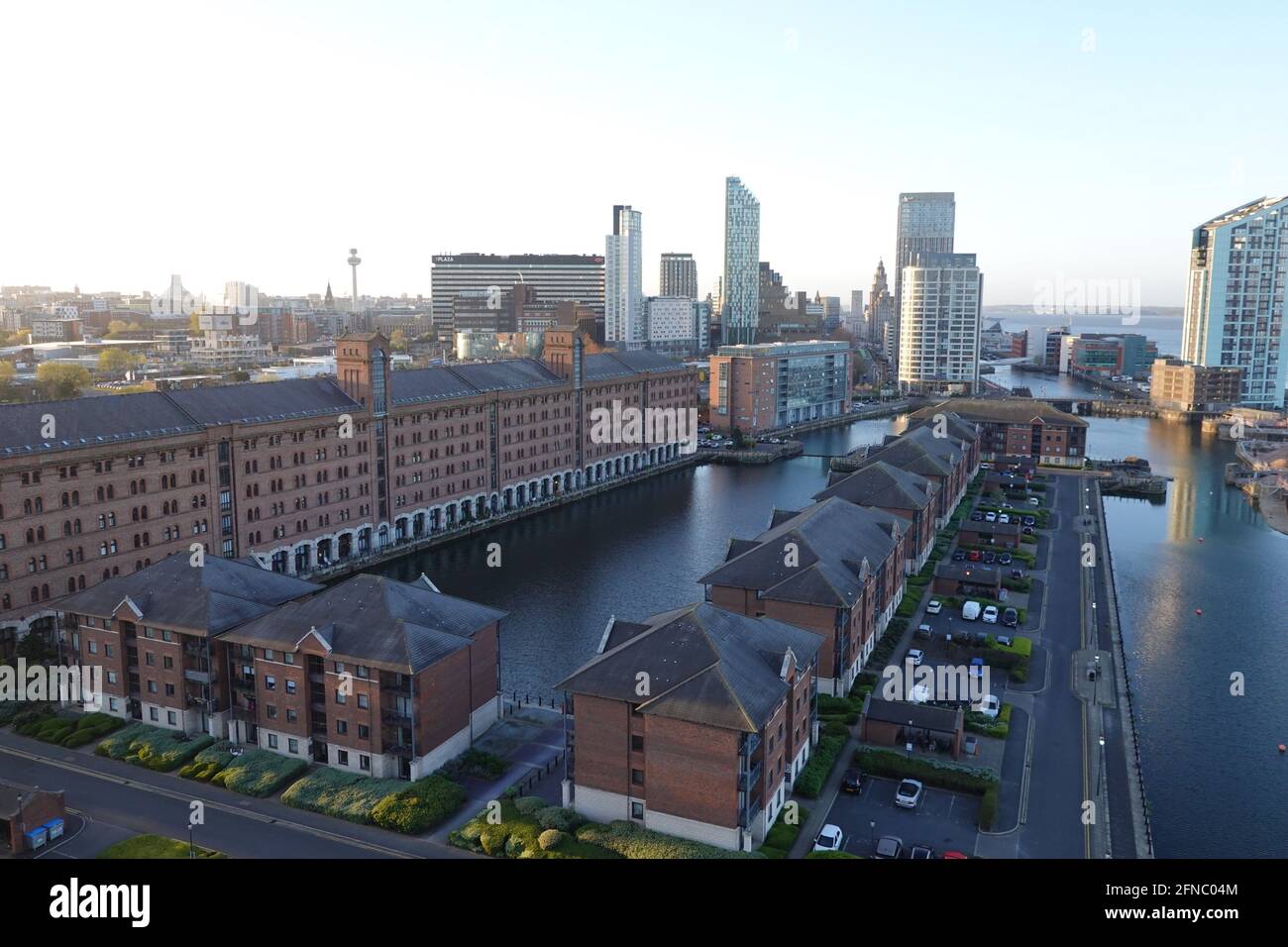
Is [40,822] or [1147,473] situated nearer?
[40,822]

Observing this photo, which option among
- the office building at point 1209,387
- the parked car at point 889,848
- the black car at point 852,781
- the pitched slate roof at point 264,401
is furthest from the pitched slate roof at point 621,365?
the office building at point 1209,387

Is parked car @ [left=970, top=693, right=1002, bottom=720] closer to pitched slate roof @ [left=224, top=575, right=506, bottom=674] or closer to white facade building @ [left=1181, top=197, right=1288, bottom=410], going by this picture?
pitched slate roof @ [left=224, top=575, right=506, bottom=674]

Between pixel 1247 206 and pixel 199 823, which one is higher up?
pixel 1247 206

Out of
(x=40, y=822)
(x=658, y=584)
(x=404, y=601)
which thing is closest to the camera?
(x=40, y=822)

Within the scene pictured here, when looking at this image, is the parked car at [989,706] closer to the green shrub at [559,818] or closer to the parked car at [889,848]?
the parked car at [889,848]

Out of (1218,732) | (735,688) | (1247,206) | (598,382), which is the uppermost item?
(1247,206)

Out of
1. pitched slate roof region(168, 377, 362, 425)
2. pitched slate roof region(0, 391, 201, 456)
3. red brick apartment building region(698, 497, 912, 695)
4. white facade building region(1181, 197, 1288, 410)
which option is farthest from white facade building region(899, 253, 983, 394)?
pitched slate roof region(0, 391, 201, 456)

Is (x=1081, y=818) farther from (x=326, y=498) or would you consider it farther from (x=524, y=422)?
(x=524, y=422)

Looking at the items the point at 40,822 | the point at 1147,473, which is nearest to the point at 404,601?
the point at 40,822

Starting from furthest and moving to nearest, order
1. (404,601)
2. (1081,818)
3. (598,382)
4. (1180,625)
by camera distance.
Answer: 1. (598,382)
2. (1180,625)
3. (404,601)
4. (1081,818)
